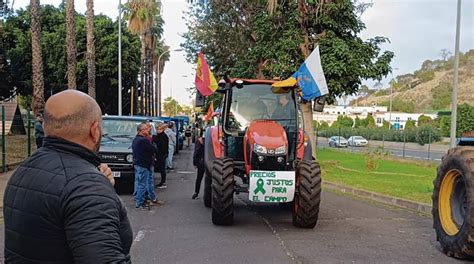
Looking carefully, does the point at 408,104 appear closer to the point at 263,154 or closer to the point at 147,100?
the point at 147,100

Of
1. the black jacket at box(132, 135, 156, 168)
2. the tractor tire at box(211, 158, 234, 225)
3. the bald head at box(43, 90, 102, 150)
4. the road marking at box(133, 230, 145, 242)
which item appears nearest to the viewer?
the bald head at box(43, 90, 102, 150)

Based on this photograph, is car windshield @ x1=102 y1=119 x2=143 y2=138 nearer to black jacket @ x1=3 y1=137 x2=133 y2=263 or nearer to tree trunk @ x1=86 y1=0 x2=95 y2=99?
tree trunk @ x1=86 y1=0 x2=95 y2=99

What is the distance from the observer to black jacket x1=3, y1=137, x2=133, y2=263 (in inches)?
84.4

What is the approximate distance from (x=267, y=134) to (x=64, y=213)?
7250mm

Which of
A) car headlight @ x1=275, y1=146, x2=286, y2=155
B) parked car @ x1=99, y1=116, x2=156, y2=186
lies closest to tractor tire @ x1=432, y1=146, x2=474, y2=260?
car headlight @ x1=275, y1=146, x2=286, y2=155

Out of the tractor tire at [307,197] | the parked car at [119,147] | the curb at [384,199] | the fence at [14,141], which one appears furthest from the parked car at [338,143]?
the tractor tire at [307,197]

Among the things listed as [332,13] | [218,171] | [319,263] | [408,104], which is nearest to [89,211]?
[319,263]

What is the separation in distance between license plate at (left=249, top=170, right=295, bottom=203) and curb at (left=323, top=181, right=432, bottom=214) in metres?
3.86

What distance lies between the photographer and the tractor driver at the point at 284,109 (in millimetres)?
10273

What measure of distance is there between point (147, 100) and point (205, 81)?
43.6 meters

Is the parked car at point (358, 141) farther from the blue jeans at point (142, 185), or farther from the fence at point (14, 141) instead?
the blue jeans at point (142, 185)

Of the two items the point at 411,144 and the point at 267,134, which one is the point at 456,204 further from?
the point at 411,144

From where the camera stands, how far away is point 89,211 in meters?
2.16

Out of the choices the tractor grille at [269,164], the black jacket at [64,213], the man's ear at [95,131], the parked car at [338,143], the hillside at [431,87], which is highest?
the hillside at [431,87]
